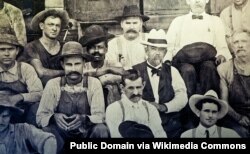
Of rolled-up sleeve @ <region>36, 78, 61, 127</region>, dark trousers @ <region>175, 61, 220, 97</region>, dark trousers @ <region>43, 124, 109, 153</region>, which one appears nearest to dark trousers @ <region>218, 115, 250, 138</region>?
dark trousers @ <region>175, 61, 220, 97</region>

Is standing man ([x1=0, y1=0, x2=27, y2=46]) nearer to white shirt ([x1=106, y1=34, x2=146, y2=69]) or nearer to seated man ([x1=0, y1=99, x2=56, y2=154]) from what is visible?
seated man ([x1=0, y1=99, x2=56, y2=154])

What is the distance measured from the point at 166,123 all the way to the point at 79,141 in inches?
53.5

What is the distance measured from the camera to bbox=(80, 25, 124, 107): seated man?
22.7ft

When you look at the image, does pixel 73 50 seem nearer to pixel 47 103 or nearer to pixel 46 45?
pixel 46 45

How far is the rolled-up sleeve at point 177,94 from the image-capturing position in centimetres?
686

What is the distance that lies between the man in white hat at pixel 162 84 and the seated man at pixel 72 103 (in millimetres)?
767

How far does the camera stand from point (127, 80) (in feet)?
22.7

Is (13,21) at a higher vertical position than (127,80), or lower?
higher

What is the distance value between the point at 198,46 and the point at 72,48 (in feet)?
6.35

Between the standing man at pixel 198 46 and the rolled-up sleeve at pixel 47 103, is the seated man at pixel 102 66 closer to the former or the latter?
the rolled-up sleeve at pixel 47 103

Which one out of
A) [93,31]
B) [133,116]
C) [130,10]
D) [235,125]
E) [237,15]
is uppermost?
[130,10]

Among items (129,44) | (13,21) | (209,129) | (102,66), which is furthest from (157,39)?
(13,21)

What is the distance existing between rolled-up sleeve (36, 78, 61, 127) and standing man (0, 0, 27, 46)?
0.77 m

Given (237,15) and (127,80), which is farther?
(127,80)
